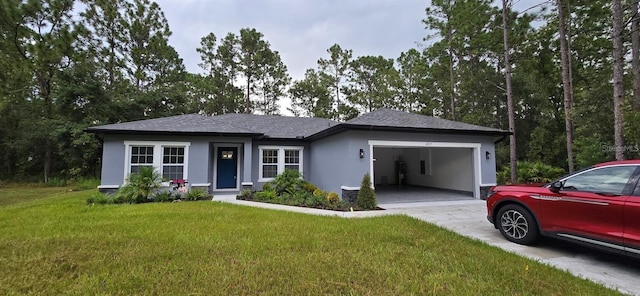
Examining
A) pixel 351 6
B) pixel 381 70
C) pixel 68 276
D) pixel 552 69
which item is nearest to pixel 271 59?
pixel 381 70

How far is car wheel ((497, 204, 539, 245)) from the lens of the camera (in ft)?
14.1

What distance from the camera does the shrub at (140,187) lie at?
8234 millimetres

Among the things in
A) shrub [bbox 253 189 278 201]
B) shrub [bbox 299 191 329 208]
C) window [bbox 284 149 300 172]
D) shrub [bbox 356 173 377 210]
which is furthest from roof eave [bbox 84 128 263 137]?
shrub [bbox 356 173 377 210]

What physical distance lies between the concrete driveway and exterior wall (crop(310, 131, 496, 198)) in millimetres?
2398

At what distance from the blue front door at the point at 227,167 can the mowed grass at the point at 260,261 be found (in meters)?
5.59

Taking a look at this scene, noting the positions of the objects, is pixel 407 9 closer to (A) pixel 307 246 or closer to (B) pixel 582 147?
(B) pixel 582 147

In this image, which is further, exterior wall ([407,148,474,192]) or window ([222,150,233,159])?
window ([222,150,233,159])

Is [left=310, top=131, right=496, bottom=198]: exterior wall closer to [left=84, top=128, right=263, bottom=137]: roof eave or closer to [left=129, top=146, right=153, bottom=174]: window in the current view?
[left=84, top=128, right=263, bottom=137]: roof eave

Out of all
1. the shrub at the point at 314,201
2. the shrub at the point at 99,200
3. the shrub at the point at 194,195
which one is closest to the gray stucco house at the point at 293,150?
the shrub at the point at 314,201

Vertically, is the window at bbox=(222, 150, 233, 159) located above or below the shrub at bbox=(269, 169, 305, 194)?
above

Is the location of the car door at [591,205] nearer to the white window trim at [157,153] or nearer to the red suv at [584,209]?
the red suv at [584,209]

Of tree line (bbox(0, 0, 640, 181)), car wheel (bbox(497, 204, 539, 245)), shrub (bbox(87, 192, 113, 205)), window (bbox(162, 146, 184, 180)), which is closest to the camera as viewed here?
car wheel (bbox(497, 204, 539, 245))

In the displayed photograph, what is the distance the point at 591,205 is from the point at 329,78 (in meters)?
22.2

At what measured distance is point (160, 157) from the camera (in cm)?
973
